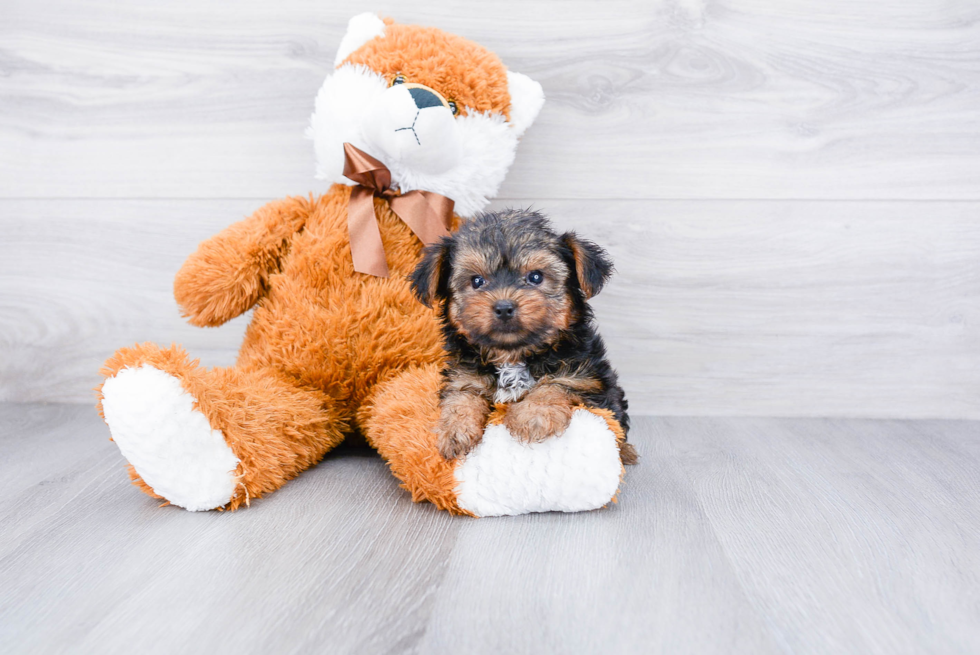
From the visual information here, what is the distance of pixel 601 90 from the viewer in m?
2.18

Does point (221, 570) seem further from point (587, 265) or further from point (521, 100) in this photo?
point (521, 100)

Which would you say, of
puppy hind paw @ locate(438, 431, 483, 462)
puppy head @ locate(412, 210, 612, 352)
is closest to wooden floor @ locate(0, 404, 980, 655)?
puppy hind paw @ locate(438, 431, 483, 462)

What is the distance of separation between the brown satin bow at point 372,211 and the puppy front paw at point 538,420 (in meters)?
0.60

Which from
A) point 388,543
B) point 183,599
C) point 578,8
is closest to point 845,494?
point 388,543

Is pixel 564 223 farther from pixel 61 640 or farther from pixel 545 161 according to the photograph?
pixel 61 640

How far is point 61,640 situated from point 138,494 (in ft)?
2.08

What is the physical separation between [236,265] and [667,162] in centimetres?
140

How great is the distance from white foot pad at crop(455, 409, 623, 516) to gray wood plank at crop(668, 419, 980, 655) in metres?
0.28

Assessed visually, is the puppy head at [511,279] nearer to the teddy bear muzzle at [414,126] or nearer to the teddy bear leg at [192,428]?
the teddy bear muzzle at [414,126]

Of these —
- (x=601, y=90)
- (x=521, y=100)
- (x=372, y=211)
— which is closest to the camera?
(x=372, y=211)

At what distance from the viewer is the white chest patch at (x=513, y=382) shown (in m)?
1.60

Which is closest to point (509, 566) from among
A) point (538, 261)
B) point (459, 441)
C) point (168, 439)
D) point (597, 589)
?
point (597, 589)

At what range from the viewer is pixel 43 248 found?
2.37m

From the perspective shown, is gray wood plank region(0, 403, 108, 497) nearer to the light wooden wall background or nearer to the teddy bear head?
the light wooden wall background
